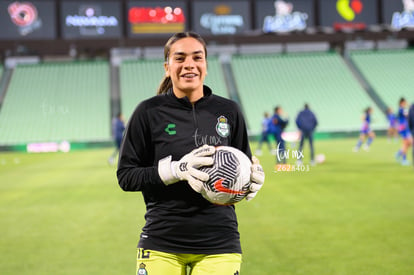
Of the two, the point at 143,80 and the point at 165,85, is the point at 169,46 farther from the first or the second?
the point at 143,80

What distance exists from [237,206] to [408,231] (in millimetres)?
3810

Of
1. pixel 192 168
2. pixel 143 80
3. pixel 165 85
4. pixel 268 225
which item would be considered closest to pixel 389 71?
pixel 143 80

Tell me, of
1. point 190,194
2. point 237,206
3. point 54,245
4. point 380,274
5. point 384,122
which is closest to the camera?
point 190,194

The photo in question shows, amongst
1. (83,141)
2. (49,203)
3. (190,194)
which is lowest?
(83,141)

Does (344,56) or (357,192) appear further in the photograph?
(344,56)

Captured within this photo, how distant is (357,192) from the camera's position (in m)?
12.4

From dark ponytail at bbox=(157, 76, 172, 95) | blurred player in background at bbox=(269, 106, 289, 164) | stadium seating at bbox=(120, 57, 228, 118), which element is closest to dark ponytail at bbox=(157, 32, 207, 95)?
dark ponytail at bbox=(157, 76, 172, 95)

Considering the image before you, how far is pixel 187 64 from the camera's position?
3.10 meters

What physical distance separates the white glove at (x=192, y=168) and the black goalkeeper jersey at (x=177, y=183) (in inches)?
5.3

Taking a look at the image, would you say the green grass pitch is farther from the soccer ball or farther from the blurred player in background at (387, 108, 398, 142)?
the blurred player in background at (387, 108, 398, 142)

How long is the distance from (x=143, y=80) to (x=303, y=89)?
13323mm

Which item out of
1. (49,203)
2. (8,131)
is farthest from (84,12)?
(49,203)

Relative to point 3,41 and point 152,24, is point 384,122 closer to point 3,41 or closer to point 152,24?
point 152,24

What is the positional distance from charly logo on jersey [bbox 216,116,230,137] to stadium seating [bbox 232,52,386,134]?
3387 centimetres
